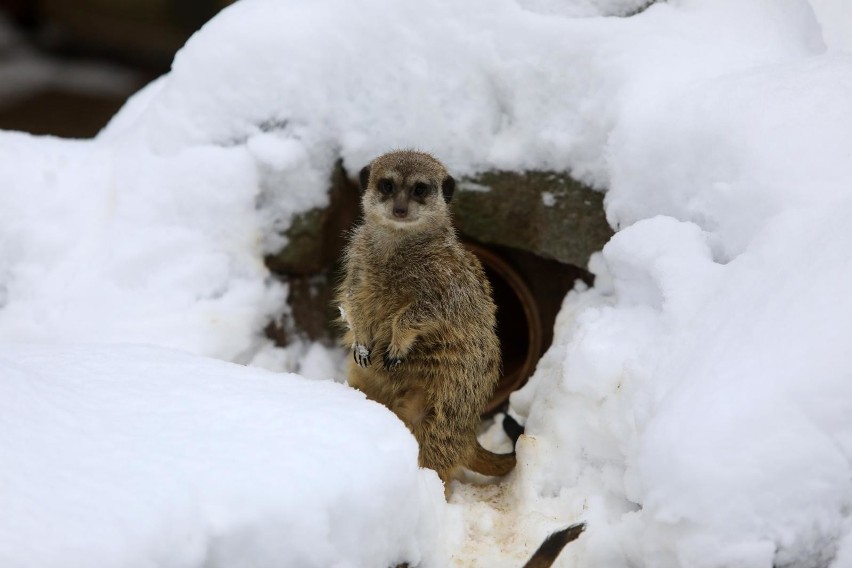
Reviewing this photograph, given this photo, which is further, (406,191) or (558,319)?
(558,319)

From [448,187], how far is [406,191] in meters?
0.14

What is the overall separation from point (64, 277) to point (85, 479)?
1166 millimetres

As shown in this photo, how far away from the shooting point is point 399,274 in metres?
2.07

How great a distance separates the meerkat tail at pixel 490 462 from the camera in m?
2.03

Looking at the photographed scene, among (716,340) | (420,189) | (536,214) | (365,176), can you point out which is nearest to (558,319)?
(536,214)

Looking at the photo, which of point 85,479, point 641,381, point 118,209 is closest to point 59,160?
point 118,209

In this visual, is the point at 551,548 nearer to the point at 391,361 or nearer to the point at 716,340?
the point at 716,340

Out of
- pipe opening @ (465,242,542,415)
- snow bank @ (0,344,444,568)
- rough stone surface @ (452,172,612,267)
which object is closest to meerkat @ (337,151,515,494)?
rough stone surface @ (452,172,612,267)

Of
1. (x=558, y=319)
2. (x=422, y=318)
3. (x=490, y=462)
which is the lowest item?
(x=490, y=462)

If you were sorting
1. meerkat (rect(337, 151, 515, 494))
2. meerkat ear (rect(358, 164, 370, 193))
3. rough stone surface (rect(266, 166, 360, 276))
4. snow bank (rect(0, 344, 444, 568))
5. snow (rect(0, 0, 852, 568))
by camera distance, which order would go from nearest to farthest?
snow bank (rect(0, 344, 444, 568)) < snow (rect(0, 0, 852, 568)) < meerkat (rect(337, 151, 515, 494)) < meerkat ear (rect(358, 164, 370, 193)) < rough stone surface (rect(266, 166, 360, 276))

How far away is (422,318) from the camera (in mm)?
1989

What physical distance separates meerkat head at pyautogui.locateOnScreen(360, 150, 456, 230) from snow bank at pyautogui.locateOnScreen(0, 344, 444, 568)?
0.65 meters

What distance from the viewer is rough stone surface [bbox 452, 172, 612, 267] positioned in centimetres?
218

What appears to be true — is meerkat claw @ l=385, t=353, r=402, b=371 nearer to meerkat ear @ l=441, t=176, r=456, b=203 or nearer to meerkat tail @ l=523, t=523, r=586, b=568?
meerkat ear @ l=441, t=176, r=456, b=203
